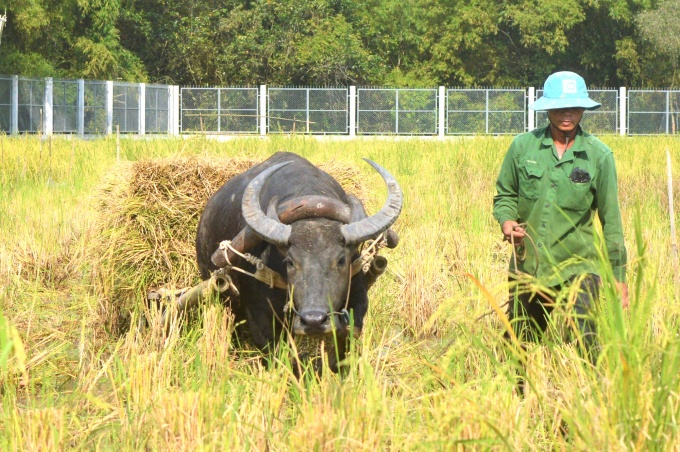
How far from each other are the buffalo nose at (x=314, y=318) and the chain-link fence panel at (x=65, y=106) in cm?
2569

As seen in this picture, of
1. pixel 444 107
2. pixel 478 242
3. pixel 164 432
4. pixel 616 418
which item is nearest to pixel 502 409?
pixel 616 418

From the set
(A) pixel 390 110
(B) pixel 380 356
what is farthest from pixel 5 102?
(B) pixel 380 356

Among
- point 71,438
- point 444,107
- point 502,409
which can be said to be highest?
point 444,107

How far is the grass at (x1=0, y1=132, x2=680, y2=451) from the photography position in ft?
8.64

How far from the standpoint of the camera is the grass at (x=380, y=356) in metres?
2.63

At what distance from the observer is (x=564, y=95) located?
448 centimetres

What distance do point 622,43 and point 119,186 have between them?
35.2 m

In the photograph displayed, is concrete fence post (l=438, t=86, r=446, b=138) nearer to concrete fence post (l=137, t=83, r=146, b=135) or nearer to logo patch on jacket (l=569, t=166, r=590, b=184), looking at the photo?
concrete fence post (l=137, t=83, r=146, b=135)

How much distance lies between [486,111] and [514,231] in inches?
1055

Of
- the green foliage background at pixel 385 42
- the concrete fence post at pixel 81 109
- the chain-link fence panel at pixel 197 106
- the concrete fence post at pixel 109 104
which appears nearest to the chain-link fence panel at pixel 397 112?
the green foliage background at pixel 385 42

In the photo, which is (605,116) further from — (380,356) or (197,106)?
(380,356)

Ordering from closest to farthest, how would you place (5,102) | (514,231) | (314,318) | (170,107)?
(314,318), (514,231), (5,102), (170,107)

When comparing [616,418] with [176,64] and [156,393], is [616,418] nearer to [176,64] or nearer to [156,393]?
[156,393]

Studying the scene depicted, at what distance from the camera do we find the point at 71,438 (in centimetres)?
345
